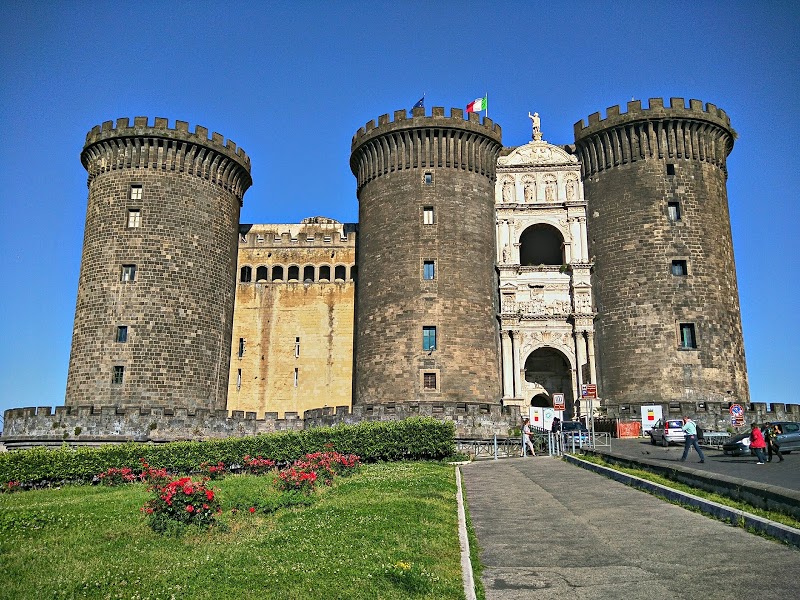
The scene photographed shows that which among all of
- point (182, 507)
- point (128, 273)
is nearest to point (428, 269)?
point (128, 273)

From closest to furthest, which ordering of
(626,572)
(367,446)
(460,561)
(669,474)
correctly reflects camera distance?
(626,572)
(460,561)
(669,474)
(367,446)

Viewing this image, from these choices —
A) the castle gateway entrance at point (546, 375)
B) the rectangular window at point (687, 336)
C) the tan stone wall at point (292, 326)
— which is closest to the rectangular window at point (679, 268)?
the rectangular window at point (687, 336)

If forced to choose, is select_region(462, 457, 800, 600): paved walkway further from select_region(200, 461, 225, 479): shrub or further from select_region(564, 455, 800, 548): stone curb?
select_region(200, 461, 225, 479): shrub

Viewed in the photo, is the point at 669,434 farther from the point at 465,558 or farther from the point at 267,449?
the point at 465,558

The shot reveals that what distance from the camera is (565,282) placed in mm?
39250

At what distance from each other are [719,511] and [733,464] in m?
9.11

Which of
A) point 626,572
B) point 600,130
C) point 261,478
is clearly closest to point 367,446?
point 261,478

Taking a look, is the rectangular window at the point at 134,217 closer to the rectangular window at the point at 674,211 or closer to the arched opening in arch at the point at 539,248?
the arched opening in arch at the point at 539,248

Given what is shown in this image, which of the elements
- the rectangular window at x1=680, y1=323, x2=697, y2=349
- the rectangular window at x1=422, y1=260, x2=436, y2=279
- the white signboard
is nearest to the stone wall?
the white signboard

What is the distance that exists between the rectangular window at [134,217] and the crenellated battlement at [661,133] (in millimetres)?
24658

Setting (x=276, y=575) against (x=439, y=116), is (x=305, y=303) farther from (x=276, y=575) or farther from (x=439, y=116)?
(x=276, y=575)

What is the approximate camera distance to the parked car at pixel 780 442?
945 inches

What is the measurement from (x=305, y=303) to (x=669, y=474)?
94.5 feet

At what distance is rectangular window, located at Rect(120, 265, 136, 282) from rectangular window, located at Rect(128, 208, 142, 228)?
231 centimetres
